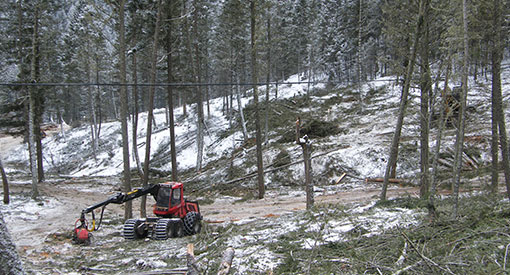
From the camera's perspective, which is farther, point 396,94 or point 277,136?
point 396,94

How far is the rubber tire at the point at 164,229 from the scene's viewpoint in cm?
1009

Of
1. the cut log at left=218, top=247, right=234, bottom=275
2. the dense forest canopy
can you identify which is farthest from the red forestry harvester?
the dense forest canopy

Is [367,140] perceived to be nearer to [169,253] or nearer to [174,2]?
[174,2]

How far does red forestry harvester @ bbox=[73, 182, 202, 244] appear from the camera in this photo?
10.1 metres

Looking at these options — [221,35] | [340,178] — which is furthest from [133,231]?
[221,35]

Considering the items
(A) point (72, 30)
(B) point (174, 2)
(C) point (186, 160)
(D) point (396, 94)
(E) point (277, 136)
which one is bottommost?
(C) point (186, 160)

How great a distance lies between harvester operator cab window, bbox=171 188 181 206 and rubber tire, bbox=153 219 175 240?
911 millimetres

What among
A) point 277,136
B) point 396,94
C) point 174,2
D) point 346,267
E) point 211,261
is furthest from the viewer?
point 396,94

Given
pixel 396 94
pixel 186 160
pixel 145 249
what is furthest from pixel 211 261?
pixel 396 94

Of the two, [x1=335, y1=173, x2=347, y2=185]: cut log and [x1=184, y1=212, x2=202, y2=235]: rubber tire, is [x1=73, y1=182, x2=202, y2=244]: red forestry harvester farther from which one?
[x1=335, y1=173, x2=347, y2=185]: cut log

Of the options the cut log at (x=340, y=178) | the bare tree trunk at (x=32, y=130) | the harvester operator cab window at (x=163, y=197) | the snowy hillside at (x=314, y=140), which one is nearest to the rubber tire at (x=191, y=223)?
the harvester operator cab window at (x=163, y=197)

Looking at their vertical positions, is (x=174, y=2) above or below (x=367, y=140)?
above

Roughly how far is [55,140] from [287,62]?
3902cm

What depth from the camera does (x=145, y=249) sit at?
29.1ft
